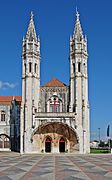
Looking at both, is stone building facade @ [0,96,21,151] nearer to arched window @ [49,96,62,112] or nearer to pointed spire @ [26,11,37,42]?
arched window @ [49,96,62,112]

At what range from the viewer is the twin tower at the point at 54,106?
59000 millimetres

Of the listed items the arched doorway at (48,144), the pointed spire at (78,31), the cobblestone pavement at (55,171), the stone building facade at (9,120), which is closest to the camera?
the cobblestone pavement at (55,171)

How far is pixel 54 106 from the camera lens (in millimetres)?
62688

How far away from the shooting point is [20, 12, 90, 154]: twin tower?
194ft

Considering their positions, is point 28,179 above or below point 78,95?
below

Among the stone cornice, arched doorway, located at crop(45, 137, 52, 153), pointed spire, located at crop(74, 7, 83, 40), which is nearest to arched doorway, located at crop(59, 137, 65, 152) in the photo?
arched doorway, located at crop(45, 137, 52, 153)

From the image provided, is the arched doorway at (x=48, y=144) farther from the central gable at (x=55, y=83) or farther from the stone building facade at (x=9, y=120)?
the central gable at (x=55, y=83)

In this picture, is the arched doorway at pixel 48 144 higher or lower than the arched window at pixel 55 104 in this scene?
lower

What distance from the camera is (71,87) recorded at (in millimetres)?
61969

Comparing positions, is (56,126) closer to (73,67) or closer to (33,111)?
(33,111)

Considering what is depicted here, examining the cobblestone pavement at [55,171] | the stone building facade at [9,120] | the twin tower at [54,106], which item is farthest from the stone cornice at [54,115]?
the cobblestone pavement at [55,171]

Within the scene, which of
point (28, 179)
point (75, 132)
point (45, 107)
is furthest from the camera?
point (45, 107)

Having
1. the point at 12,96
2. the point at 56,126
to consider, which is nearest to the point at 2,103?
the point at 12,96

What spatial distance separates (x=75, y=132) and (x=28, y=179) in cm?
4208
